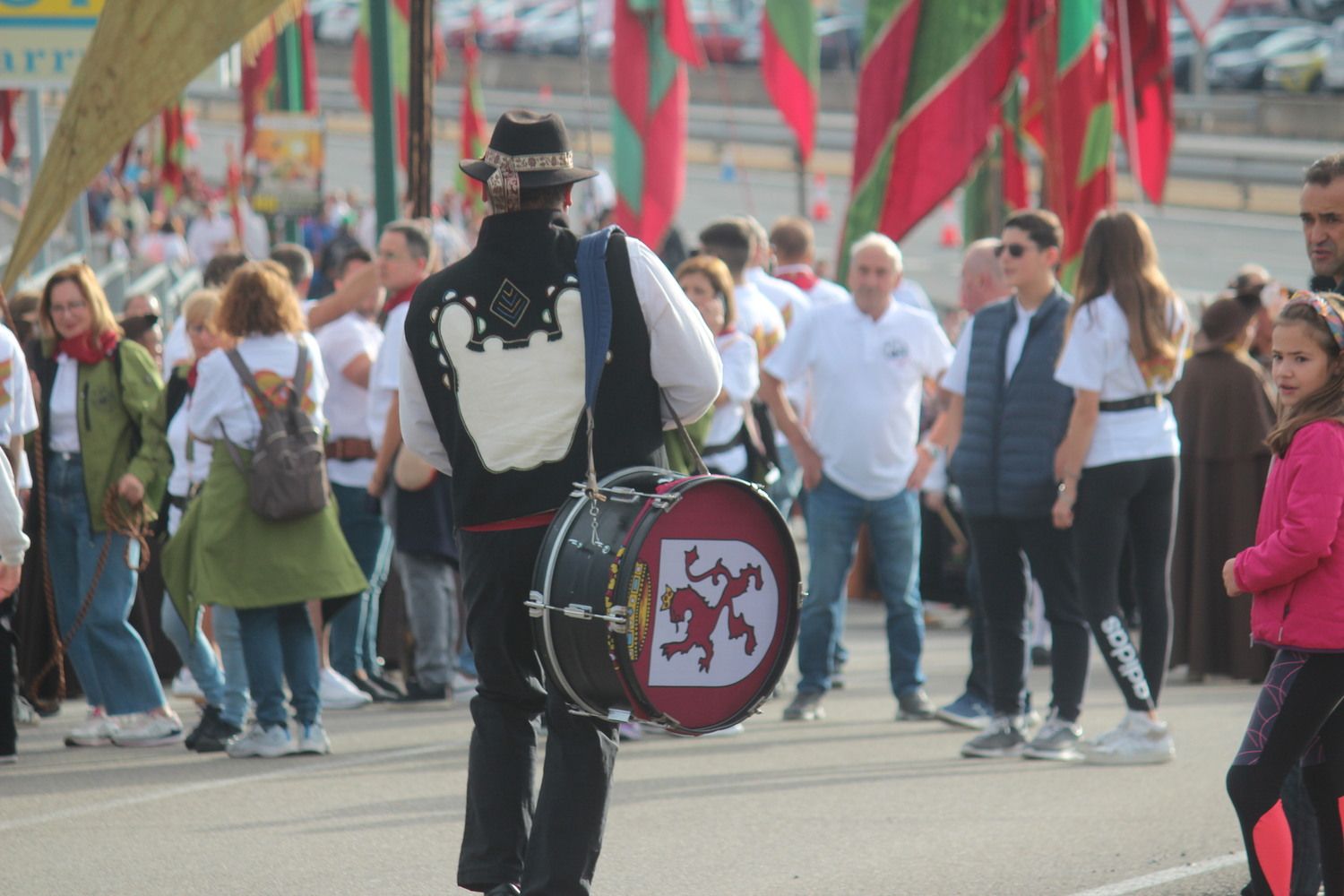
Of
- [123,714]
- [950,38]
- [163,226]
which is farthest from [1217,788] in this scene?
[163,226]

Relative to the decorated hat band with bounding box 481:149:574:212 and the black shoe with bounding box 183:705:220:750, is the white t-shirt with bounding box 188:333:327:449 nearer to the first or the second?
the black shoe with bounding box 183:705:220:750

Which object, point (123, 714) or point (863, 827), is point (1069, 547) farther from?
point (123, 714)

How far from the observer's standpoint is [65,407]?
7.86 meters

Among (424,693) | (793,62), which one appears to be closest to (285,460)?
(424,693)

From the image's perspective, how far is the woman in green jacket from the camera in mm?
7805

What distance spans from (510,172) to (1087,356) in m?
3.14

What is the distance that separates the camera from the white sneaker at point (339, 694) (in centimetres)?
915

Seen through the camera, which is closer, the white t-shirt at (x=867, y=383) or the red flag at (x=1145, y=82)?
the white t-shirt at (x=867, y=383)

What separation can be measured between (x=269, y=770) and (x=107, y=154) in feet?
7.96

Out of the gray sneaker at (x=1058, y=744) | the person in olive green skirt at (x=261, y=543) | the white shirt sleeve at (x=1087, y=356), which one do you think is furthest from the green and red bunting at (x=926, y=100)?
the person in olive green skirt at (x=261, y=543)

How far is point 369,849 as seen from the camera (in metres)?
6.18

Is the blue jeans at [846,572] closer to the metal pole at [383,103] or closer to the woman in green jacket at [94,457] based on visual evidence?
the woman in green jacket at [94,457]

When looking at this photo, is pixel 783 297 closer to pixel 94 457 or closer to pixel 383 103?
pixel 383 103

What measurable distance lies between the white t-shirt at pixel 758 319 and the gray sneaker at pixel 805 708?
5.53 feet
